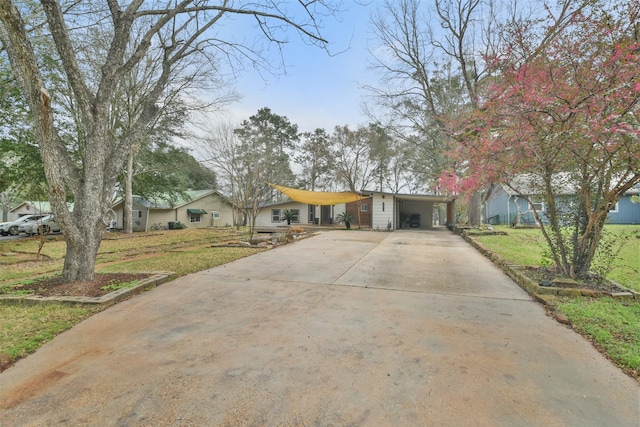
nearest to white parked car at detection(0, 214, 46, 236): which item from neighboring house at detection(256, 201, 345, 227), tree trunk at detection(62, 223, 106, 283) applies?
neighboring house at detection(256, 201, 345, 227)

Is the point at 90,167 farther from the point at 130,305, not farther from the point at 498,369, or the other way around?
the point at 498,369

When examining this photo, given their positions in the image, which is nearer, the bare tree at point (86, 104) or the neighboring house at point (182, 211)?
the bare tree at point (86, 104)

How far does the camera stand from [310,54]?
6.21 m

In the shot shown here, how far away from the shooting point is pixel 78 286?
4.16 meters

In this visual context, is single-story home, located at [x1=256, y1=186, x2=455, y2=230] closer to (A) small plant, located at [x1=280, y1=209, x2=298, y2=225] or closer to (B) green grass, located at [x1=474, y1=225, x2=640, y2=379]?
(A) small plant, located at [x1=280, y1=209, x2=298, y2=225]

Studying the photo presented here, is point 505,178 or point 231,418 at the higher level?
point 505,178

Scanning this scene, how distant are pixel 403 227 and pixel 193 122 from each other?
1488cm

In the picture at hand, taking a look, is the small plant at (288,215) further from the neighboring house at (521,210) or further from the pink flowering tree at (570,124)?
the pink flowering tree at (570,124)

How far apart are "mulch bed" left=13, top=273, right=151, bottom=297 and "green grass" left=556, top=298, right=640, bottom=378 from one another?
5531mm

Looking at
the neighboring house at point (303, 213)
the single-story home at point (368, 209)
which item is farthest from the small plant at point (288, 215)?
the single-story home at point (368, 209)

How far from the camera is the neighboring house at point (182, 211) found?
72.8ft

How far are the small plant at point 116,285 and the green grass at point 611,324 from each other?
17.9 ft

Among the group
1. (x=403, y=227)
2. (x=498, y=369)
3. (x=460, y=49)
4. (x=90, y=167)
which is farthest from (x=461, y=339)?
(x=403, y=227)

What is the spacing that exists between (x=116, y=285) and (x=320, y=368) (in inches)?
146
